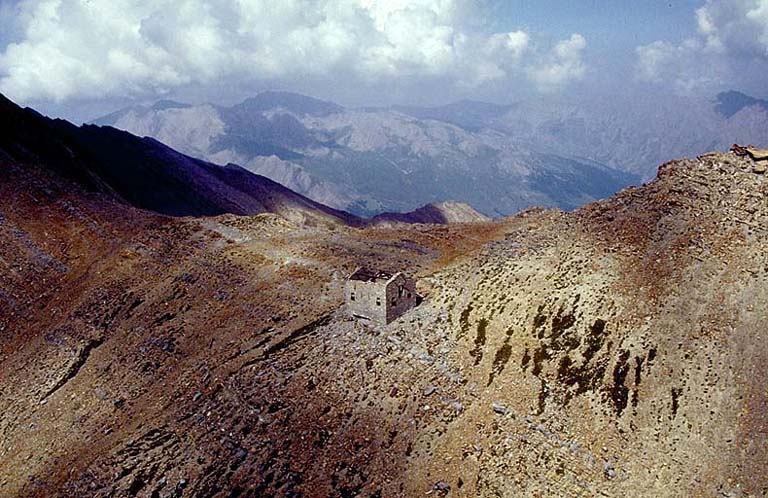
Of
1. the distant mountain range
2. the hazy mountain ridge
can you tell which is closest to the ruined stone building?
the distant mountain range

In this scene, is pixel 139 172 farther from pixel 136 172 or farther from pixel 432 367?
pixel 432 367

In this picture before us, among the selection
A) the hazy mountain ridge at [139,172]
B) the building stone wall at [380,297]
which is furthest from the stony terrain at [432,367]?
the hazy mountain ridge at [139,172]

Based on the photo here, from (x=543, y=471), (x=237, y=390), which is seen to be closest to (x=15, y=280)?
(x=237, y=390)

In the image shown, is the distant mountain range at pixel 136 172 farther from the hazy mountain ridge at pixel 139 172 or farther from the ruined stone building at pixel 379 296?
the ruined stone building at pixel 379 296

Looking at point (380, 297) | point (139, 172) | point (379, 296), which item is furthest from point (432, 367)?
point (139, 172)

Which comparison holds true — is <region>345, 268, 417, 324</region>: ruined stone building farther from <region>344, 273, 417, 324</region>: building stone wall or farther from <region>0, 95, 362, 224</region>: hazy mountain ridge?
<region>0, 95, 362, 224</region>: hazy mountain ridge

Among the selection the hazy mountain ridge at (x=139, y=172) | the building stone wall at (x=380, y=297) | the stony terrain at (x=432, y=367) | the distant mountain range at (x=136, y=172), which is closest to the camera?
the stony terrain at (x=432, y=367)

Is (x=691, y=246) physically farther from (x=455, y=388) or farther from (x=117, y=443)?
(x=117, y=443)
